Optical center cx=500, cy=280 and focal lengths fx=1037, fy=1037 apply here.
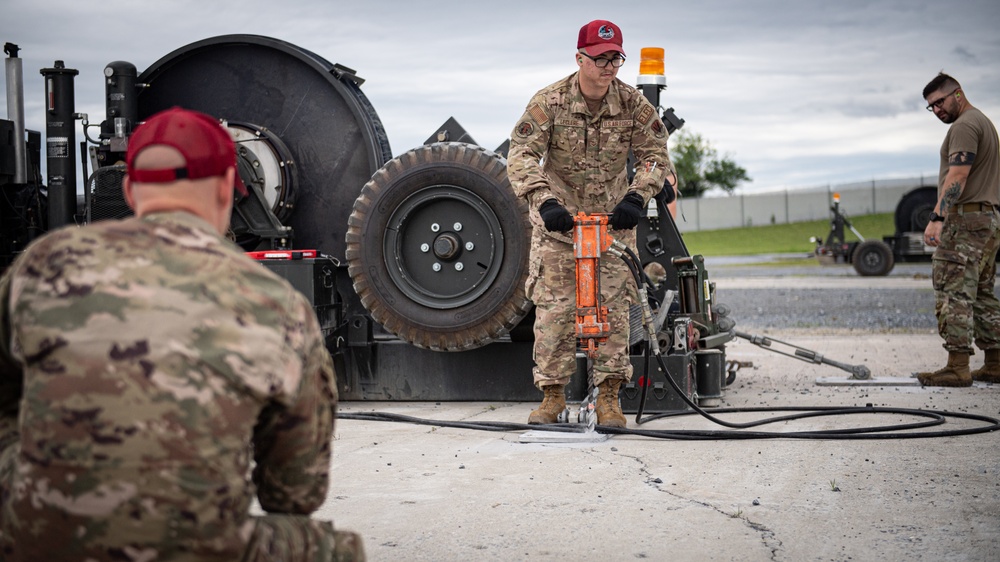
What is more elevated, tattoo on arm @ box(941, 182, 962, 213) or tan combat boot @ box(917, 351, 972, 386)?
tattoo on arm @ box(941, 182, 962, 213)

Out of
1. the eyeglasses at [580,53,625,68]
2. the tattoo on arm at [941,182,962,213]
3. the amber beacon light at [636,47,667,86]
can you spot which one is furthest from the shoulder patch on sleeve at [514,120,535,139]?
the tattoo on arm at [941,182,962,213]

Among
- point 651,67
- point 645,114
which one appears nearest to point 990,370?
point 651,67

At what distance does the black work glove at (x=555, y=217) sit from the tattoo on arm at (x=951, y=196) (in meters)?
3.30

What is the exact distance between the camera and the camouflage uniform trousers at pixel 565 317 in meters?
5.40

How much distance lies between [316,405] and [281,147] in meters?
5.03

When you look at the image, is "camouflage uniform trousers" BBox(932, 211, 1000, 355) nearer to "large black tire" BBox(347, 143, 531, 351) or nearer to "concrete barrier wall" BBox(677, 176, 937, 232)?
"large black tire" BBox(347, 143, 531, 351)

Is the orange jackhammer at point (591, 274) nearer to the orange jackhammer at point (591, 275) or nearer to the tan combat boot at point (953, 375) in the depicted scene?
the orange jackhammer at point (591, 275)

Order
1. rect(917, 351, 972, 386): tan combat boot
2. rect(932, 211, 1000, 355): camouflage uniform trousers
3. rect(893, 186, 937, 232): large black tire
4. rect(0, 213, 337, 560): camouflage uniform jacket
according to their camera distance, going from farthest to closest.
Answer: rect(893, 186, 937, 232): large black tire, rect(932, 211, 1000, 355): camouflage uniform trousers, rect(917, 351, 972, 386): tan combat boot, rect(0, 213, 337, 560): camouflage uniform jacket

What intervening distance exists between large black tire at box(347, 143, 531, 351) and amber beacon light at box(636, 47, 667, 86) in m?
1.10

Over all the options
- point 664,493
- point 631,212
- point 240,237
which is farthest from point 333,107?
point 664,493

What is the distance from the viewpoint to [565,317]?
17.8 ft

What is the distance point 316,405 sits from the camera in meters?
1.98

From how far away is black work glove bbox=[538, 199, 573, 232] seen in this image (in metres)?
4.96

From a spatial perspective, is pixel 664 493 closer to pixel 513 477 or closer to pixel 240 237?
pixel 513 477
